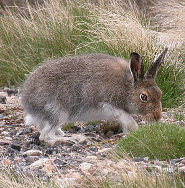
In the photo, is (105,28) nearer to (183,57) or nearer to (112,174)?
(183,57)

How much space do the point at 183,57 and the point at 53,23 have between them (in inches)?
136

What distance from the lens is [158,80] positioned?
29.5 ft

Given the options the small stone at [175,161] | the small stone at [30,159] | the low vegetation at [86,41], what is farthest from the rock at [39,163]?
the low vegetation at [86,41]

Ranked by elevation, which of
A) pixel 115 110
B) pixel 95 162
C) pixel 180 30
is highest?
pixel 95 162

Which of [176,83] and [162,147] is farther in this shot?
[176,83]

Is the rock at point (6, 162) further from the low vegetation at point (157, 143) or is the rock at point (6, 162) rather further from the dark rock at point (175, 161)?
the dark rock at point (175, 161)

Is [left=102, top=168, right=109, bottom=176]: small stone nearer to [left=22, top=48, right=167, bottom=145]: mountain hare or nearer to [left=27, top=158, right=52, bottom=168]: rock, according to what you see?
[left=27, top=158, right=52, bottom=168]: rock

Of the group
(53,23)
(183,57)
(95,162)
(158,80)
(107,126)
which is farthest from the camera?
(53,23)

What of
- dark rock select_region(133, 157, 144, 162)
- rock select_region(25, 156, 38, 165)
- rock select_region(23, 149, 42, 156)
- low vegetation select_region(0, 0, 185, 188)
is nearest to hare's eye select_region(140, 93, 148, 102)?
low vegetation select_region(0, 0, 185, 188)

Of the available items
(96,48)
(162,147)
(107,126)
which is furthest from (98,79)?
(96,48)

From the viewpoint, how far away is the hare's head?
6.96 metres

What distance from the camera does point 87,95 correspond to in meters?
7.05

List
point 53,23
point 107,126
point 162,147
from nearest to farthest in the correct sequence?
point 162,147 → point 107,126 → point 53,23

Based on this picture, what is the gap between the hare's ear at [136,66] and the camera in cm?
684
